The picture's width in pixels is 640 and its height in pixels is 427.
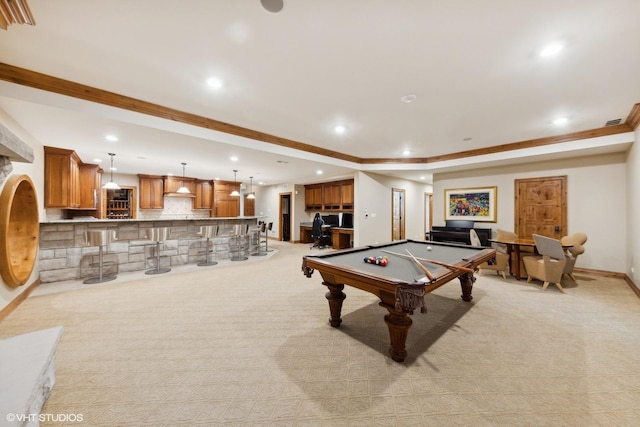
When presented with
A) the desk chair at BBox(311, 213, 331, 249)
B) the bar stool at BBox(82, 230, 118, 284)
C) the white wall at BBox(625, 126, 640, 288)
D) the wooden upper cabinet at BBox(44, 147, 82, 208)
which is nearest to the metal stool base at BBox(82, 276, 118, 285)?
the bar stool at BBox(82, 230, 118, 284)

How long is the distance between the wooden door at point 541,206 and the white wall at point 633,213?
87 cm

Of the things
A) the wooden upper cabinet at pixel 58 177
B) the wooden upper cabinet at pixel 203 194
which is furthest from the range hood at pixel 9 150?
the wooden upper cabinet at pixel 203 194

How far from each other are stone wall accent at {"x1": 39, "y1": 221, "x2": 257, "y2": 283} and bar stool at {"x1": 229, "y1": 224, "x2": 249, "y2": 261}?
0.21m

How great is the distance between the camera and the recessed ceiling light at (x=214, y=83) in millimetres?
2547

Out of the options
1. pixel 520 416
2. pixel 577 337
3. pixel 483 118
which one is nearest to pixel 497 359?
pixel 520 416

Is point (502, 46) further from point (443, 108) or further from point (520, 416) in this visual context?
point (520, 416)

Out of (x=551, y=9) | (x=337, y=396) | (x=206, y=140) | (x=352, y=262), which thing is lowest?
(x=337, y=396)

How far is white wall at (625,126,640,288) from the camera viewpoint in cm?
346

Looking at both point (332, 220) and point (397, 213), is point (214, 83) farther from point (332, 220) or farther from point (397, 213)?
point (397, 213)

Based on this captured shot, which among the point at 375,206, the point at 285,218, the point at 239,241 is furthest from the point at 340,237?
the point at 239,241

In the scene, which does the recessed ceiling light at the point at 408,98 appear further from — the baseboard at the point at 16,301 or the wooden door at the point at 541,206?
the baseboard at the point at 16,301

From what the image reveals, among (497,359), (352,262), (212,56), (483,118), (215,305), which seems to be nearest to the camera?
(497,359)

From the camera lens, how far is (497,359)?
1.98 m

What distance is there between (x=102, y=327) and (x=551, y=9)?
4865 millimetres
